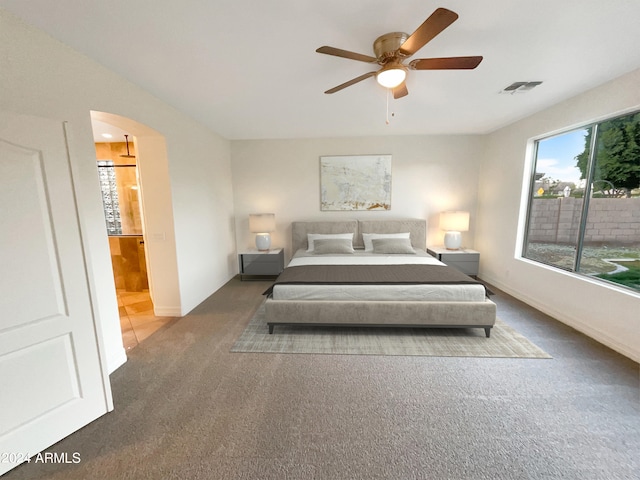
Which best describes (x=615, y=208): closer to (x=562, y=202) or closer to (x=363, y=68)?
(x=562, y=202)

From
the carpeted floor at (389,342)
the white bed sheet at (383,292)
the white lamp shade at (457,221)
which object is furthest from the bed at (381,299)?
the white lamp shade at (457,221)

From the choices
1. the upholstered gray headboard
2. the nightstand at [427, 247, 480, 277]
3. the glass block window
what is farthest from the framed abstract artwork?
the glass block window

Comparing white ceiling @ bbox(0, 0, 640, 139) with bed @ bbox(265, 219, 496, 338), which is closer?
white ceiling @ bbox(0, 0, 640, 139)

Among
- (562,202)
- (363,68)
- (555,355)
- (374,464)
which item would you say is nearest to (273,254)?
(363,68)

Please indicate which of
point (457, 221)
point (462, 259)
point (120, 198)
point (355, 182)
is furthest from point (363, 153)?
point (120, 198)

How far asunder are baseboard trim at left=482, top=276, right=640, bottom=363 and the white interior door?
441 cm

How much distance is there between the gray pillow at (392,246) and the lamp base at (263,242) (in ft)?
6.24

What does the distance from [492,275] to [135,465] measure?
4.95m

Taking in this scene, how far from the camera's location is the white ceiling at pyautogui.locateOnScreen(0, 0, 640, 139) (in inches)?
59.4

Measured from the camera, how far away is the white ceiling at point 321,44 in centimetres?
151

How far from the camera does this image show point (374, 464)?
55.0 inches

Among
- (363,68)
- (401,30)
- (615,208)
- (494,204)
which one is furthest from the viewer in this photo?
(494,204)

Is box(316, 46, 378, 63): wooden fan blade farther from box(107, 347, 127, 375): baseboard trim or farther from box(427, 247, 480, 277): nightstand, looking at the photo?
box(427, 247, 480, 277): nightstand

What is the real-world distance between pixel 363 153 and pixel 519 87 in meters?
2.41
